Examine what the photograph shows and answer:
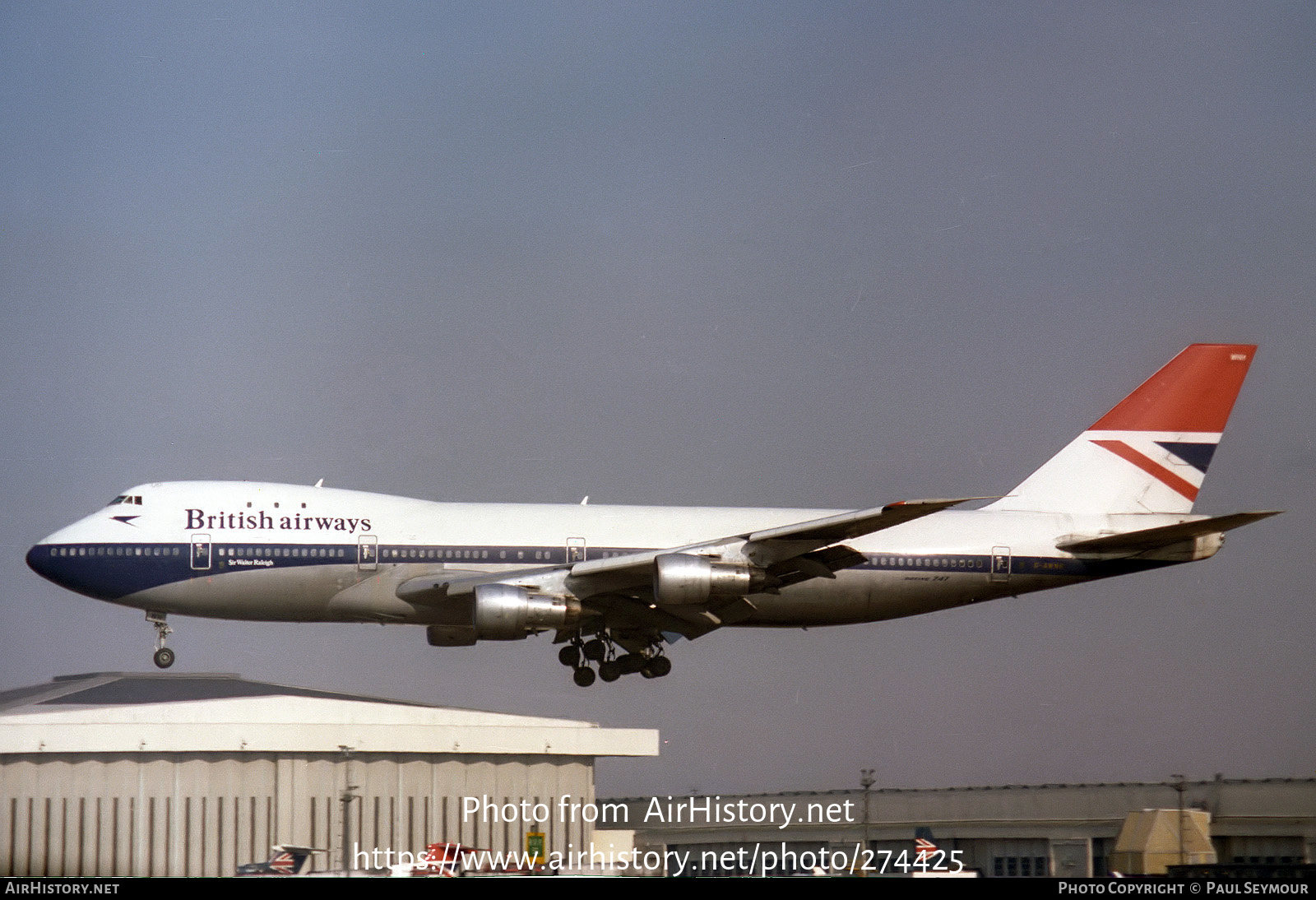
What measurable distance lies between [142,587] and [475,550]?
28.1 feet

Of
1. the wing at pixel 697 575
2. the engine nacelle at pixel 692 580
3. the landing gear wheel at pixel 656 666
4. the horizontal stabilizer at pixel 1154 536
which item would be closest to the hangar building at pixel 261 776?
the landing gear wheel at pixel 656 666

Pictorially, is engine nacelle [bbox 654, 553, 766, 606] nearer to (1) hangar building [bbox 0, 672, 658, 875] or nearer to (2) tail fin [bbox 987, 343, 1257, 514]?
(1) hangar building [bbox 0, 672, 658, 875]

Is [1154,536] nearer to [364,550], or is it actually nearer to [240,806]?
[364,550]

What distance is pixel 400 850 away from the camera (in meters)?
42.9

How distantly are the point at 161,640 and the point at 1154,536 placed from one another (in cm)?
2699

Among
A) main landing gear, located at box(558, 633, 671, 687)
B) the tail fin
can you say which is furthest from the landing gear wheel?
the tail fin

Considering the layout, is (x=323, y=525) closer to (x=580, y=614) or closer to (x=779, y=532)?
(x=580, y=614)

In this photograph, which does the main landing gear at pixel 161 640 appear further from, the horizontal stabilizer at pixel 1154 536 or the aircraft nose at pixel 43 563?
the horizontal stabilizer at pixel 1154 536

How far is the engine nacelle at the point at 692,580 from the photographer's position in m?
39.1

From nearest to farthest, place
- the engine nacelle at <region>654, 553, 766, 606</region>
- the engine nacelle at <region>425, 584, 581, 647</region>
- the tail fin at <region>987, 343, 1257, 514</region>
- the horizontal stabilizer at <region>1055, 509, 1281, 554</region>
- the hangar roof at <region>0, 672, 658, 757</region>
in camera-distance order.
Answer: the engine nacelle at <region>425, 584, 581, 647</region>, the engine nacelle at <region>654, 553, 766, 606</region>, the horizontal stabilizer at <region>1055, 509, 1281, 554</region>, the hangar roof at <region>0, 672, 658, 757</region>, the tail fin at <region>987, 343, 1257, 514</region>

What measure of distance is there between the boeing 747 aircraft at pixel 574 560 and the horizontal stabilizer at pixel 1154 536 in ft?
0.18

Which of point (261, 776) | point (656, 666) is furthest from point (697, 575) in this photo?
point (261, 776)

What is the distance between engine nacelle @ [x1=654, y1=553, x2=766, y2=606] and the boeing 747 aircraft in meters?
0.04

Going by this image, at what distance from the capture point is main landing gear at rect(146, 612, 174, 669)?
42.8 m
